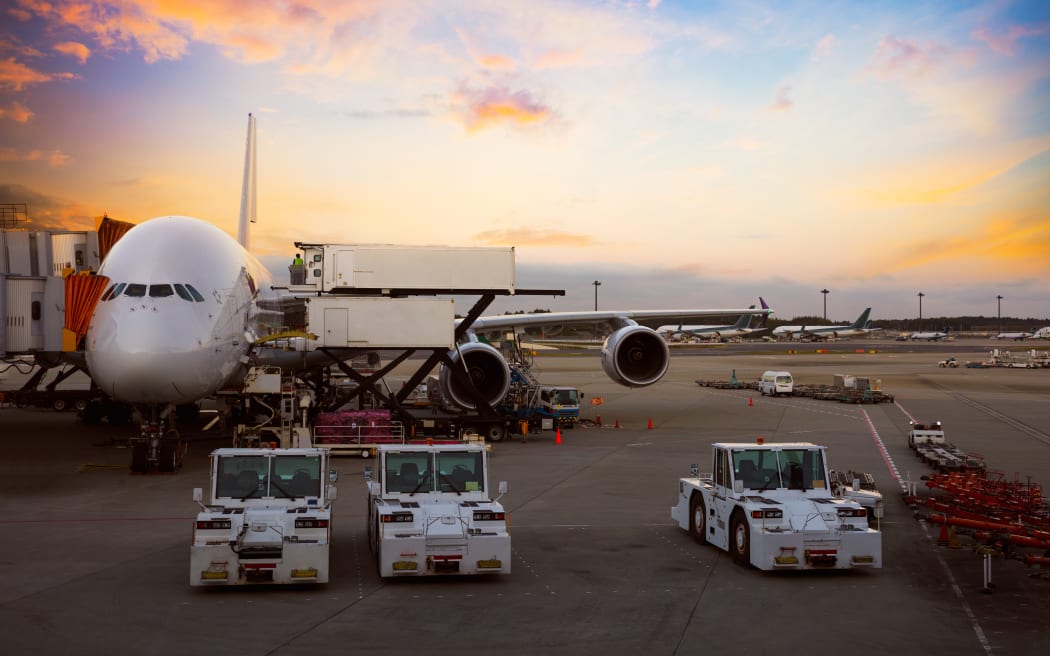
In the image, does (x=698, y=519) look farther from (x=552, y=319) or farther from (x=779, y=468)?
(x=552, y=319)

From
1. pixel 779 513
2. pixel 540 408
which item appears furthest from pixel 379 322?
pixel 779 513

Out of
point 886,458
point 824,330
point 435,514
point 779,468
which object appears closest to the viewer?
point 435,514

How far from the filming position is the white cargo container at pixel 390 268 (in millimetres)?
29203

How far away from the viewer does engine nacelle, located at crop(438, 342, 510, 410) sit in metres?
33.7

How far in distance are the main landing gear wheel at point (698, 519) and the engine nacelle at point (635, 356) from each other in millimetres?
19308

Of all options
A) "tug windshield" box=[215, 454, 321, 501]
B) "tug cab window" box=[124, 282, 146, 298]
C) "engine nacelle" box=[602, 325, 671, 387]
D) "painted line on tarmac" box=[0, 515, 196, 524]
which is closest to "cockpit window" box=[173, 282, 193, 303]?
"tug cab window" box=[124, 282, 146, 298]

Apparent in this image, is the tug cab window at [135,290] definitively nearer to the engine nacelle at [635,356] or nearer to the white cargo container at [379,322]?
the white cargo container at [379,322]

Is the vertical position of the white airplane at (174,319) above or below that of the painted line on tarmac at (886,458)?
above

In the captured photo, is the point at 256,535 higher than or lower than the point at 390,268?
lower

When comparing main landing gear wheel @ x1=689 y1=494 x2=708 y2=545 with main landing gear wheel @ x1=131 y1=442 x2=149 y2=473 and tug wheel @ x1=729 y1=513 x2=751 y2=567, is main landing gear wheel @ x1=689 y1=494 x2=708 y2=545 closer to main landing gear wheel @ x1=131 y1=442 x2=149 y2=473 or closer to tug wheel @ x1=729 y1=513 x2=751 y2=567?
tug wheel @ x1=729 y1=513 x2=751 y2=567

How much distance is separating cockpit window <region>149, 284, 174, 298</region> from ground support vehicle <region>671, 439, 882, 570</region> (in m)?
13.2

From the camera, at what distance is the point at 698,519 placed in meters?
16.4

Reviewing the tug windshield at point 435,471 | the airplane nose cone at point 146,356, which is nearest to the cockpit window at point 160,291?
the airplane nose cone at point 146,356

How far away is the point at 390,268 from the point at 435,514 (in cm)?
1642
